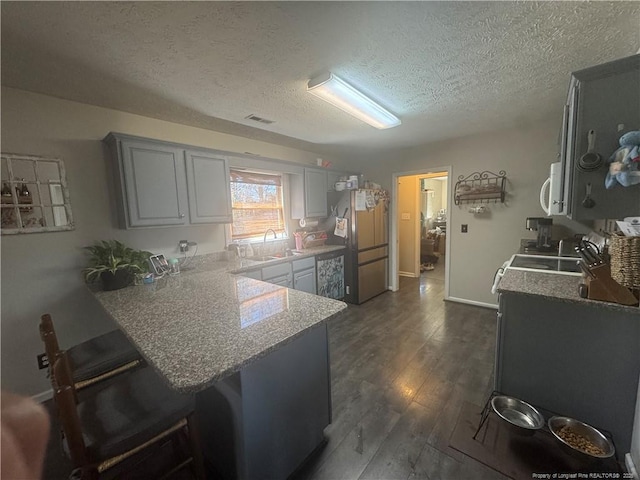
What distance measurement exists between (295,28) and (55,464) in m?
2.77

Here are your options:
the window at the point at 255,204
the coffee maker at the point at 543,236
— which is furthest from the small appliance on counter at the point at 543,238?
the window at the point at 255,204

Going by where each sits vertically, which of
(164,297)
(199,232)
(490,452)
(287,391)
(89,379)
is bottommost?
(490,452)

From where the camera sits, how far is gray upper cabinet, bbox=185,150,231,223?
2438 mm

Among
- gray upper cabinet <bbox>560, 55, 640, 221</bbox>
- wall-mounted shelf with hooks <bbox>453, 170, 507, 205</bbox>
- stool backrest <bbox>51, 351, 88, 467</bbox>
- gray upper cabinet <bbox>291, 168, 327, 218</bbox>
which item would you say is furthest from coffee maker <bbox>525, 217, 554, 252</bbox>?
stool backrest <bbox>51, 351, 88, 467</bbox>

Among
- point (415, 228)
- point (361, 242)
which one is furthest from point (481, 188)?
point (415, 228)

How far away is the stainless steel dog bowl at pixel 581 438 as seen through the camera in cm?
128

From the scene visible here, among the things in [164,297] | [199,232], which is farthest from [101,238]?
[164,297]

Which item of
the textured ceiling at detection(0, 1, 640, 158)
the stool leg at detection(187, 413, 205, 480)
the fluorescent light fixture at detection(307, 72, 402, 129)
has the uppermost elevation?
the textured ceiling at detection(0, 1, 640, 158)

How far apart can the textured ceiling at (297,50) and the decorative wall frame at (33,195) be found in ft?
1.76

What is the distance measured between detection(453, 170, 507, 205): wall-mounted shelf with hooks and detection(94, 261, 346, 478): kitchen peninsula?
2.92m

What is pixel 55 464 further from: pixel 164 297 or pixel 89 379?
pixel 164 297

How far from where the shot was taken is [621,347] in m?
1.33

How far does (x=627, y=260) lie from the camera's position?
114 centimetres

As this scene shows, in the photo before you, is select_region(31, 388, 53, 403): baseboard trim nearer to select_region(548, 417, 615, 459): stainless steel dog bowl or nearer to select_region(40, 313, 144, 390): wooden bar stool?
select_region(40, 313, 144, 390): wooden bar stool
